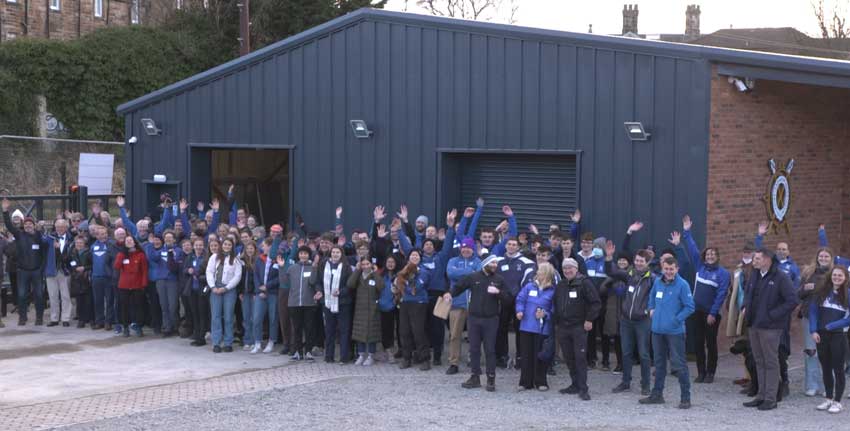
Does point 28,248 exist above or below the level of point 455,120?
below

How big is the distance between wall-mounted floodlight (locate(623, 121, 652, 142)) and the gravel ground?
356 centimetres

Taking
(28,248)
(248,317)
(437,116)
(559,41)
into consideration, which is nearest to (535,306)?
(248,317)

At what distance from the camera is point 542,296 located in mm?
12211

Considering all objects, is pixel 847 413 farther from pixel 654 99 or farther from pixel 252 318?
pixel 252 318

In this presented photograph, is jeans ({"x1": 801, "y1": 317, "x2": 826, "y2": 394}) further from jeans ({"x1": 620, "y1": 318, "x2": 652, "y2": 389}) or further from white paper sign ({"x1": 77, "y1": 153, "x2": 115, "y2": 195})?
white paper sign ({"x1": 77, "y1": 153, "x2": 115, "y2": 195})

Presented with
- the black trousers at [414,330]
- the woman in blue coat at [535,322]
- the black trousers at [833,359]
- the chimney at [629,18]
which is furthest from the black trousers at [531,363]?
the chimney at [629,18]

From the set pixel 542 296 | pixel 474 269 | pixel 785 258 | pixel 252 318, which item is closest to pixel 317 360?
pixel 252 318

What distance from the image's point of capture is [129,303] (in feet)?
53.2

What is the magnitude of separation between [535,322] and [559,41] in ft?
16.2

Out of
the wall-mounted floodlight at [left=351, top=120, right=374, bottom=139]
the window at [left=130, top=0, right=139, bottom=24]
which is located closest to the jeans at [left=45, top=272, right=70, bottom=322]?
the wall-mounted floodlight at [left=351, top=120, right=374, bottom=139]

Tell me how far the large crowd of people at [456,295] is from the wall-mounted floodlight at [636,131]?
3.95 ft

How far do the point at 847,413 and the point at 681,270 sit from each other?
10.7ft

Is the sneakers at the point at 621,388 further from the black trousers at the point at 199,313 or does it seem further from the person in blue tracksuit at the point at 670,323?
the black trousers at the point at 199,313

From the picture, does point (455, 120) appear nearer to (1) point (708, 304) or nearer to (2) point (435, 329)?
(2) point (435, 329)
